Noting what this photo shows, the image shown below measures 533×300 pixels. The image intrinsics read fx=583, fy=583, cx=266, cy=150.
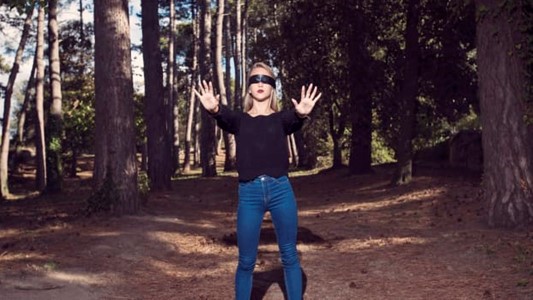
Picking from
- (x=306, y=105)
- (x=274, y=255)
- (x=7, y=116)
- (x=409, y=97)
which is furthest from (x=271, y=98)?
(x=7, y=116)

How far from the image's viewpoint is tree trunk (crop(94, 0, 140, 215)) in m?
11.0

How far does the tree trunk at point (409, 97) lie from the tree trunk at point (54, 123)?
13753 millimetres

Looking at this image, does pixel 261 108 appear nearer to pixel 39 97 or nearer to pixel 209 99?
pixel 209 99

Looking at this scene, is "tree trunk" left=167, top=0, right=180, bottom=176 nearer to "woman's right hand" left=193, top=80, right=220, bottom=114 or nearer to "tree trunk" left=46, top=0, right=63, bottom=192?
"tree trunk" left=46, top=0, right=63, bottom=192

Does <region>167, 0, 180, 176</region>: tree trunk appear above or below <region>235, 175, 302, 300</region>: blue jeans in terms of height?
above

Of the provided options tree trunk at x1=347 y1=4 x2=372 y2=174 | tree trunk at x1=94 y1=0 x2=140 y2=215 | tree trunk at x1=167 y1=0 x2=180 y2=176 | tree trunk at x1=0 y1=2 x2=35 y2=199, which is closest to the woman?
tree trunk at x1=94 y1=0 x2=140 y2=215

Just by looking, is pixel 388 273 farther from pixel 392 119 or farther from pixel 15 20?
pixel 15 20

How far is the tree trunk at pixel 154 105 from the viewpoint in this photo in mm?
18984

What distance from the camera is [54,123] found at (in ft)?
75.8

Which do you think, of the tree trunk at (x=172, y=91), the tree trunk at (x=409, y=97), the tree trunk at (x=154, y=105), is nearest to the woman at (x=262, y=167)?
the tree trunk at (x=409, y=97)

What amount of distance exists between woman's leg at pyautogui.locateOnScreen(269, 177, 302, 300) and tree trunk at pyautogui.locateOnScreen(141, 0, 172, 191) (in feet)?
46.8

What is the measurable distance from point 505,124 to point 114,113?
687cm

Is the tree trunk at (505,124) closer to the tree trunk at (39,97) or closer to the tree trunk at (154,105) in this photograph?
the tree trunk at (154,105)

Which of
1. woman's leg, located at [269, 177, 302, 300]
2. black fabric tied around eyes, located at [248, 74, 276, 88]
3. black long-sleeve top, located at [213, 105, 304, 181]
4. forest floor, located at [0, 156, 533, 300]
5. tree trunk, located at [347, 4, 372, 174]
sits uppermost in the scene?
tree trunk, located at [347, 4, 372, 174]
